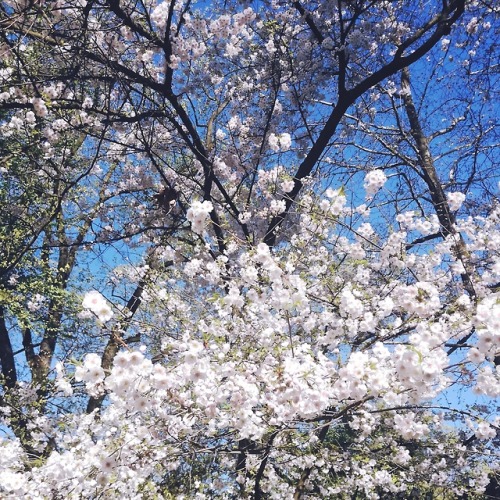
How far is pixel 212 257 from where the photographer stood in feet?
18.9

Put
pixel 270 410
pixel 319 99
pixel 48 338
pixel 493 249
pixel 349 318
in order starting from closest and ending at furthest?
pixel 270 410 < pixel 349 318 < pixel 493 249 < pixel 319 99 < pixel 48 338

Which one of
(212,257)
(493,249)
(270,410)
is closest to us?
(270,410)

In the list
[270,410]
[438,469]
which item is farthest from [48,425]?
[438,469]

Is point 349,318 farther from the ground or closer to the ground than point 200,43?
closer to the ground

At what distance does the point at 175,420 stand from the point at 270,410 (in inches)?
29.2

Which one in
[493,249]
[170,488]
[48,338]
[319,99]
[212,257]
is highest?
[319,99]

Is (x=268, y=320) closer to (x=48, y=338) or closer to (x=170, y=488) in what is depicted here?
(x=170, y=488)

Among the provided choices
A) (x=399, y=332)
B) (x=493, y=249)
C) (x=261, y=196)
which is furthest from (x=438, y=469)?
(x=261, y=196)

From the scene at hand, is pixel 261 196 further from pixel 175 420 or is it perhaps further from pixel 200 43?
pixel 175 420

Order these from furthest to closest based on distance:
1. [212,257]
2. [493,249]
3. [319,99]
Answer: [319,99] → [212,257] → [493,249]

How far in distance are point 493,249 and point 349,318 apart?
2.20m

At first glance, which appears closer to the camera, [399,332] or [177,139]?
[399,332]

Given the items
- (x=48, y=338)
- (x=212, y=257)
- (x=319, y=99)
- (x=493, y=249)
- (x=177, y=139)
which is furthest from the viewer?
(x=48, y=338)

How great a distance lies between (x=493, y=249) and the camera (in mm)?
5020
